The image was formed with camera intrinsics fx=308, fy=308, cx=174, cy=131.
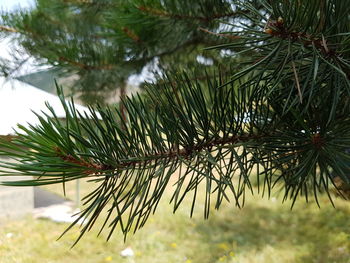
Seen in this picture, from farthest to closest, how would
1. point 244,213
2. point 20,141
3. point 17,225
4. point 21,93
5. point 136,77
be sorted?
point 244,213, point 17,225, point 21,93, point 136,77, point 20,141

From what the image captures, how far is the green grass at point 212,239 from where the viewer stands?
1.25 meters

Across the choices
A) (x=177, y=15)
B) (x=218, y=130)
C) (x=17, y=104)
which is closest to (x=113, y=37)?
(x=177, y=15)

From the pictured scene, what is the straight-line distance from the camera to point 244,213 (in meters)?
1.76

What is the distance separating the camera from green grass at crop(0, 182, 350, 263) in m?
1.25

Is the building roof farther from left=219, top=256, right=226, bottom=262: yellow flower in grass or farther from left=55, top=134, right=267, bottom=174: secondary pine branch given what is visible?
left=55, top=134, right=267, bottom=174: secondary pine branch

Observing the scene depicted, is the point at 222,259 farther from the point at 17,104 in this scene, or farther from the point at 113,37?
the point at 17,104

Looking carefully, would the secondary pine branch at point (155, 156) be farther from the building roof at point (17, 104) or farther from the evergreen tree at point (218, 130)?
the building roof at point (17, 104)

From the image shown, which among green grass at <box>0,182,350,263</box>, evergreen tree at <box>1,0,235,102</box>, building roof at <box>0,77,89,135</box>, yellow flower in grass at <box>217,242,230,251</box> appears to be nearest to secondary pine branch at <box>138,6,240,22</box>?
evergreen tree at <box>1,0,235,102</box>

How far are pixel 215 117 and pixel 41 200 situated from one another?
7.15 feet

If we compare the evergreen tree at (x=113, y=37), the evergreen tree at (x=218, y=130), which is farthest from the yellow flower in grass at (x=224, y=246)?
the evergreen tree at (x=218, y=130)

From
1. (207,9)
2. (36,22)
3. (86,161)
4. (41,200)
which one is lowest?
(41,200)

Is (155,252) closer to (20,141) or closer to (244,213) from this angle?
(244,213)

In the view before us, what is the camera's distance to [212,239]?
4.75 feet

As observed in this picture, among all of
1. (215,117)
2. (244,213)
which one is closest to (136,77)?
(215,117)
